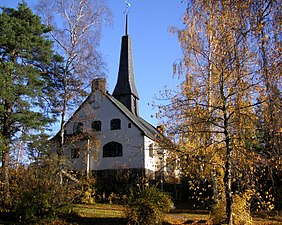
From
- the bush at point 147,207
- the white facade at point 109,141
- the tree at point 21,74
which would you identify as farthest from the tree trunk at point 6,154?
the white facade at point 109,141

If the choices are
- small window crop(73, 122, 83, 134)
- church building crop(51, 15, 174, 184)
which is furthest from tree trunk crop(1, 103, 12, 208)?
church building crop(51, 15, 174, 184)

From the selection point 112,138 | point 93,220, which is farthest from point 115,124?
point 93,220

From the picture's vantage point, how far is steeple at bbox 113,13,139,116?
27438 mm

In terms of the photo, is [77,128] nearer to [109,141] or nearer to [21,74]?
[109,141]

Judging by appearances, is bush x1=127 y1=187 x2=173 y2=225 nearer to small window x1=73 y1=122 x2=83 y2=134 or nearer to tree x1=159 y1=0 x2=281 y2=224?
tree x1=159 y1=0 x2=281 y2=224

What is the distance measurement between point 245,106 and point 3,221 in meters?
8.71

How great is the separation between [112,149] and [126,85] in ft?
18.6

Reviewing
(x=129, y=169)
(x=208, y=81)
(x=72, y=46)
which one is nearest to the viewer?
(x=208, y=81)

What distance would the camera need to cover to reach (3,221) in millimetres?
11312

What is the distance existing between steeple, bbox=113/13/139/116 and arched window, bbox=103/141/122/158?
12.5ft

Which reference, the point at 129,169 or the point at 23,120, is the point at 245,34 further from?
the point at 129,169

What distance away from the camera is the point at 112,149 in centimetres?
2489

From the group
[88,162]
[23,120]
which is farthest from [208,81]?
[88,162]

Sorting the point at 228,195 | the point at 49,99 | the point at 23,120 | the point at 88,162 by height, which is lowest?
the point at 228,195
